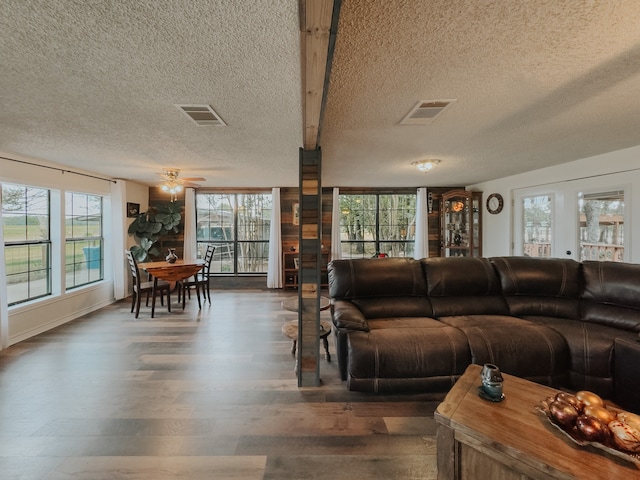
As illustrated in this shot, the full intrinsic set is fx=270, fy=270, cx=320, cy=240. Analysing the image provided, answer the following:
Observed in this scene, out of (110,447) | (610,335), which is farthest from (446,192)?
(110,447)

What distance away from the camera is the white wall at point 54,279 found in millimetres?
3184

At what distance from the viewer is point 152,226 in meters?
5.33

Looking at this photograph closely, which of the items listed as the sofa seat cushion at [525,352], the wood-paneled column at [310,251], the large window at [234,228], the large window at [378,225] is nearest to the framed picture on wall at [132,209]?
the large window at [234,228]

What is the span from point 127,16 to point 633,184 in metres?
4.98

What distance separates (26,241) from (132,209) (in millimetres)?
1863

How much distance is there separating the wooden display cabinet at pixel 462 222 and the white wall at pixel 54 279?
6400mm

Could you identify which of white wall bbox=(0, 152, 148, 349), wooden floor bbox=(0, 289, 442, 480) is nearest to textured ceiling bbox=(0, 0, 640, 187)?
white wall bbox=(0, 152, 148, 349)

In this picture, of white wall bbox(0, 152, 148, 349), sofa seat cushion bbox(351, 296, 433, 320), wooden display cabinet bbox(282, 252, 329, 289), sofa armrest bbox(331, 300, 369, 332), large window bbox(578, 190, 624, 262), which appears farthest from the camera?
wooden display cabinet bbox(282, 252, 329, 289)

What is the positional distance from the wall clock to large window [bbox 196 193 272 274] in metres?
4.58

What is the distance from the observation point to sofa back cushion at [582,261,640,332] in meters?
2.37

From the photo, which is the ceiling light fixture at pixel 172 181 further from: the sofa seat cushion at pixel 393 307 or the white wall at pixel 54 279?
the sofa seat cushion at pixel 393 307

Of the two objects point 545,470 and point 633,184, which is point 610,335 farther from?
point 633,184

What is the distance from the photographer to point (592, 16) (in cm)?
119

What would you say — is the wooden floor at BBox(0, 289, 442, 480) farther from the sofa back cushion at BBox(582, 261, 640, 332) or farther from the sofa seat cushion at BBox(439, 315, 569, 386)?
the sofa back cushion at BBox(582, 261, 640, 332)
